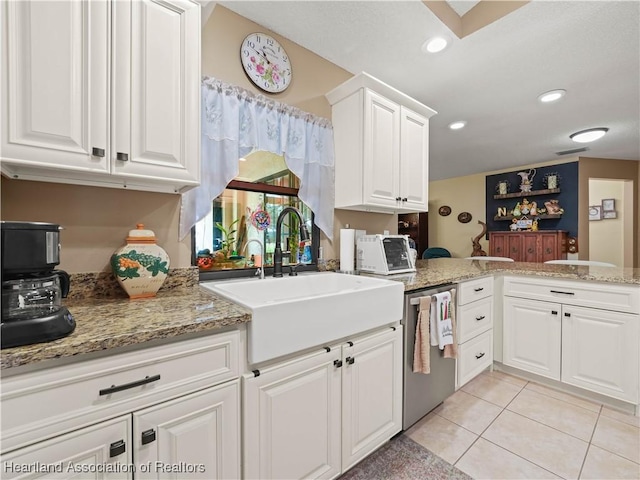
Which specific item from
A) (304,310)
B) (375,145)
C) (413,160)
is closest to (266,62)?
(375,145)

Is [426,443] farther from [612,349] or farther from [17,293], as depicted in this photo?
[17,293]

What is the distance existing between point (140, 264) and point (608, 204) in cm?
793

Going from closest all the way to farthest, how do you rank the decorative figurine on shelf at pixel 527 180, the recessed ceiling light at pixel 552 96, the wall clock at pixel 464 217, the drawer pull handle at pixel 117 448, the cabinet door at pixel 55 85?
1. the drawer pull handle at pixel 117 448
2. the cabinet door at pixel 55 85
3. the recessed ceiling light at pixel 552 96
4. the decorative figurine on shelf at pixel 527 180
5. the wall clock at pixel 464 217

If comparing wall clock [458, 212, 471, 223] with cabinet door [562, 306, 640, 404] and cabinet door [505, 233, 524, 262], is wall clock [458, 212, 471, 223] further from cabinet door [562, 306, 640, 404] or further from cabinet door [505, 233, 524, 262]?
cabinet door [562, 306, 640, 404]

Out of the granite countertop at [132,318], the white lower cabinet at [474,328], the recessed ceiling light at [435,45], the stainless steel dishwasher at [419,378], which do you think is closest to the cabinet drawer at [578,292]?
the white lower cabinet at [474,328]

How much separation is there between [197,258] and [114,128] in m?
0.76

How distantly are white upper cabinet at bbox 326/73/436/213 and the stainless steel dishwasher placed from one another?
744 mm

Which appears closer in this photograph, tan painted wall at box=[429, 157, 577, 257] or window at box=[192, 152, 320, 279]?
window at box=[192, 152, 320, 279]

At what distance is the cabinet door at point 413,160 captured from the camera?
2.18 metres

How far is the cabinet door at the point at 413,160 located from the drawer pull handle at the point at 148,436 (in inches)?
76.0

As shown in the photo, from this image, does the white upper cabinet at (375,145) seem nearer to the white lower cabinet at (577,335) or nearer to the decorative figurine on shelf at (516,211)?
the white lower cabinet at (577,335)

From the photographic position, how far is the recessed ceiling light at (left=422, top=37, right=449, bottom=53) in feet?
6.31

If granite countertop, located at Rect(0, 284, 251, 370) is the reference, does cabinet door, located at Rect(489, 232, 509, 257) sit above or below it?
above

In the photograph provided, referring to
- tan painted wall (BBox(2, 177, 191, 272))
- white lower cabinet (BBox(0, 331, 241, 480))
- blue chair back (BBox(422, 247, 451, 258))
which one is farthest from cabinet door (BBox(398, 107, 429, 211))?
blue chair back (BBox(422, 247, 451, 258))
